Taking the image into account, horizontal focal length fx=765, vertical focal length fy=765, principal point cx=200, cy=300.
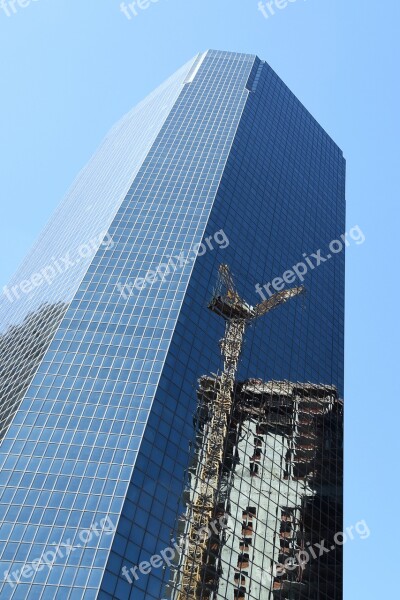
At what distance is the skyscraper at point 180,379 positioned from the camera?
231 feet

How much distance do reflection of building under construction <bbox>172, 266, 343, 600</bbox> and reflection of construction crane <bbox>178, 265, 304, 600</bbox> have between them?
0.12 meters

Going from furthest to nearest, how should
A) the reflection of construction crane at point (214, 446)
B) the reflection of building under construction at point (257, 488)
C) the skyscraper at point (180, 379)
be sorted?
the reflection of building under construction at point (257, 488) < the reflection of construction crane at point (214, 446) < the skyscraper at point (180, 379)

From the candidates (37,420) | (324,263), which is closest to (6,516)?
(37,420)

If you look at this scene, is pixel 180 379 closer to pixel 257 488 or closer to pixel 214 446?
pixel 214 446

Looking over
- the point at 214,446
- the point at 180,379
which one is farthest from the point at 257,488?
the point at 180,379

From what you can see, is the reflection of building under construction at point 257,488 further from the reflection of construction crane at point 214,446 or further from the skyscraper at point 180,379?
the skyscraper at point 180,379

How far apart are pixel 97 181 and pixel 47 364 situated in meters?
70.4

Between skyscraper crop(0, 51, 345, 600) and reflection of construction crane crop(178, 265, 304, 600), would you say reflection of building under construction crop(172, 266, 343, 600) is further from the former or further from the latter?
skyscraper crop(0, 51, 345, 600)

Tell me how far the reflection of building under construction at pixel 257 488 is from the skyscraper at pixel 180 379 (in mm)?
234

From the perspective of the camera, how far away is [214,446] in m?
83.3

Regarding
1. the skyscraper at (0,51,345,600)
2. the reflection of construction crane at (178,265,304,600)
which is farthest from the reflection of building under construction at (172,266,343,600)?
the skyscraper at (0,51,345,600)

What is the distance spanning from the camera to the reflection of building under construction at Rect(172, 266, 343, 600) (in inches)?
3044

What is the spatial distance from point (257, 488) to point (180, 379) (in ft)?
50.7

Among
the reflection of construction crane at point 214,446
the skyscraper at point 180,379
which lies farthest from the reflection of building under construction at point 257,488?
the skyscraper at point 180,379
